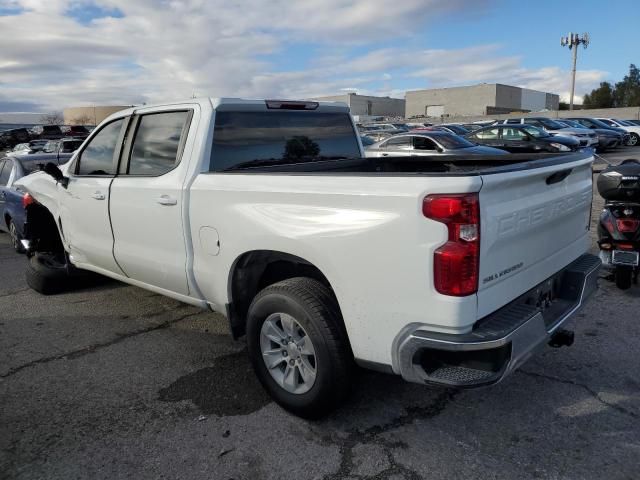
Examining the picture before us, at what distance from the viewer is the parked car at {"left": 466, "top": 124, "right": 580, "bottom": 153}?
18.7m

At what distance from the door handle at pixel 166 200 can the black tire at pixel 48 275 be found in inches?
99.2

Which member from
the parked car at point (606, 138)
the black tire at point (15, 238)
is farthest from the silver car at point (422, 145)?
the parked car at point (606, 138)

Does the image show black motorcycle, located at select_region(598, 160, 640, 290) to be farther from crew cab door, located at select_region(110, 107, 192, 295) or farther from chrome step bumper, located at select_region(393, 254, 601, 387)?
crew cab door, located at select_region(110, 107, 192, 295)

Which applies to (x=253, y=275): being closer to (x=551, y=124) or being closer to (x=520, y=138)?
(x=520, y=138)

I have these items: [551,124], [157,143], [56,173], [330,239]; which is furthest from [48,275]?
[551,124]

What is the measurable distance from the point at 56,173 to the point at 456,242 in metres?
3.97

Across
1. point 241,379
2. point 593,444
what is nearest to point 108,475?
point 241,379

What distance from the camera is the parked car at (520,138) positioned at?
18672 millimetres

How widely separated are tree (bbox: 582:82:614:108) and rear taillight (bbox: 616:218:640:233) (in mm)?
96607

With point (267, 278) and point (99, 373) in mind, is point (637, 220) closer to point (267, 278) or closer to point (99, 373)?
point (267, 278)

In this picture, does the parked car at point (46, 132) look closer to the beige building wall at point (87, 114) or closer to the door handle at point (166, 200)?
the door handle at point (166, 200)

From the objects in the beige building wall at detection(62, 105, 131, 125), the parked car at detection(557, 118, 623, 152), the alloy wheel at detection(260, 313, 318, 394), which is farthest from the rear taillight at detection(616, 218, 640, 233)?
the beige building wall at detection(62, 105, 131, 125)

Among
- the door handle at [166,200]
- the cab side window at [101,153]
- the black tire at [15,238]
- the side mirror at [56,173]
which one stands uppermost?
the cab side window at [101,153]

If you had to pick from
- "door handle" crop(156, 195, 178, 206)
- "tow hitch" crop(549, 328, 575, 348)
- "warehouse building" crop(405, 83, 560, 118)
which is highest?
"warehouse building" crop(405, 83, 560, 118)
